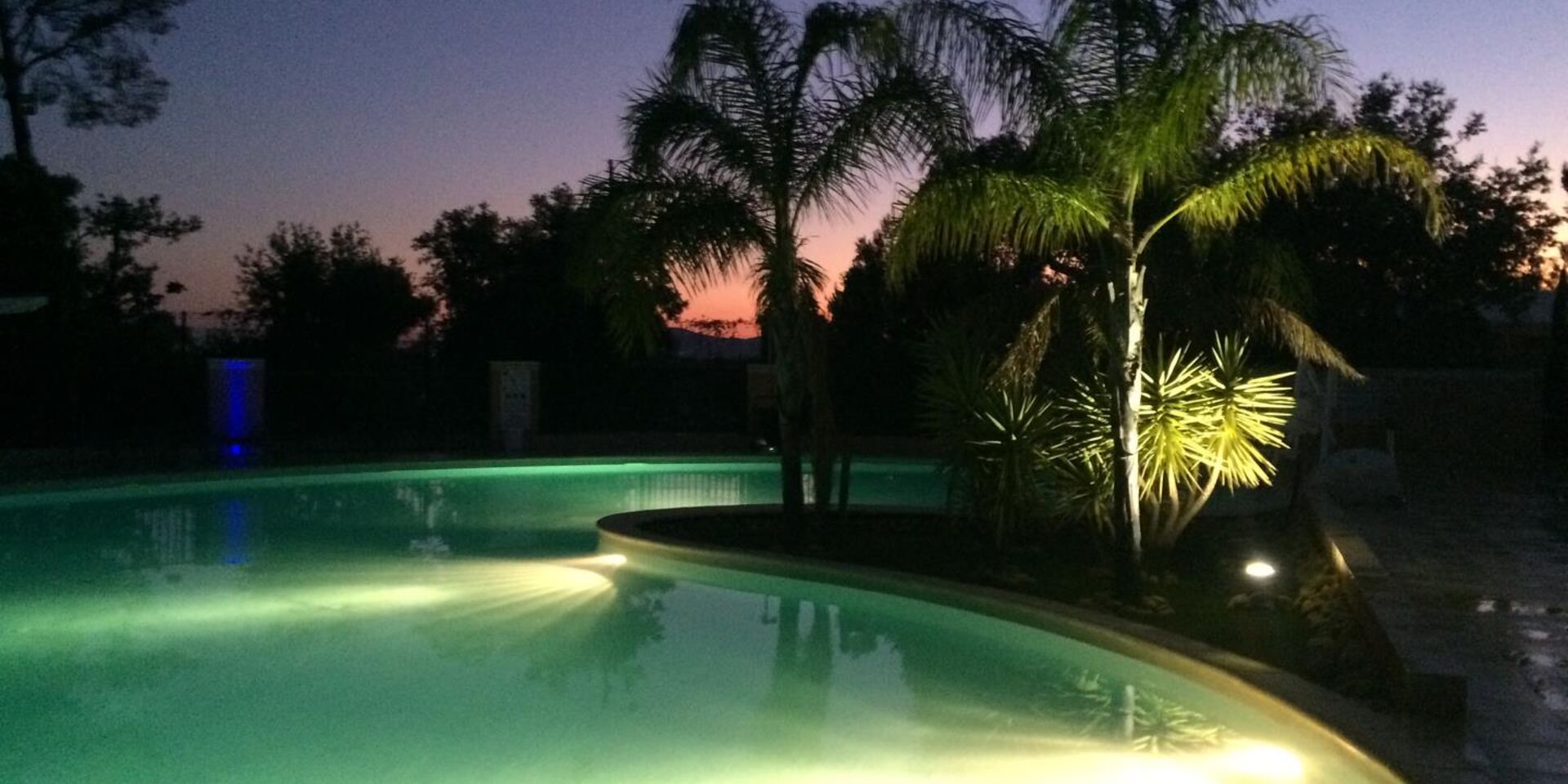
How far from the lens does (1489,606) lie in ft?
26.4

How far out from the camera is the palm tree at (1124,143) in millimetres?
7969

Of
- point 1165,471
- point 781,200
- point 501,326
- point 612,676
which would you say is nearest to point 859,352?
point 501,326

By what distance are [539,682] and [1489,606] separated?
18.6 ft

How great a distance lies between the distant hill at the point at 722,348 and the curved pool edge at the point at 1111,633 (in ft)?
51.8

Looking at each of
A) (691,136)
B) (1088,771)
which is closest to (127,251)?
(691,136)

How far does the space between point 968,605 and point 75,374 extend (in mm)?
17704

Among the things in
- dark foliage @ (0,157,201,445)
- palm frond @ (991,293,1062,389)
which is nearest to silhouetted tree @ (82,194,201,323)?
dark foliage @ (0,157,201,445)

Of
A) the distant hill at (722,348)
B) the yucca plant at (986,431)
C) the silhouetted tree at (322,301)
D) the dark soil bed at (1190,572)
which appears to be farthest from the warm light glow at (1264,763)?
the silhouetted tree at (322,301)

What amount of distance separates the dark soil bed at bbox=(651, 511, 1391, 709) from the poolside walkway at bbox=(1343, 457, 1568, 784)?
358 mm

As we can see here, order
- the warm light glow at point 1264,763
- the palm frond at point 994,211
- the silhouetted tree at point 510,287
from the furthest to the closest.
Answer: the silhouetted tree at point 510,287
the palm frond at point 994,211
the warm light glow at point 1264,763

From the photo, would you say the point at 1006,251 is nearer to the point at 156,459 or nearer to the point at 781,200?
the point at 781,200

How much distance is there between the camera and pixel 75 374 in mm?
21500

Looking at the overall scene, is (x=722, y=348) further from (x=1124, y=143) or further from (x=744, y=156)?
(x=1124, y=143)

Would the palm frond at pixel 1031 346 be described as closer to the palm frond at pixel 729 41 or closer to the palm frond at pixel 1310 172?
the palm frond at pixel 1310 172
